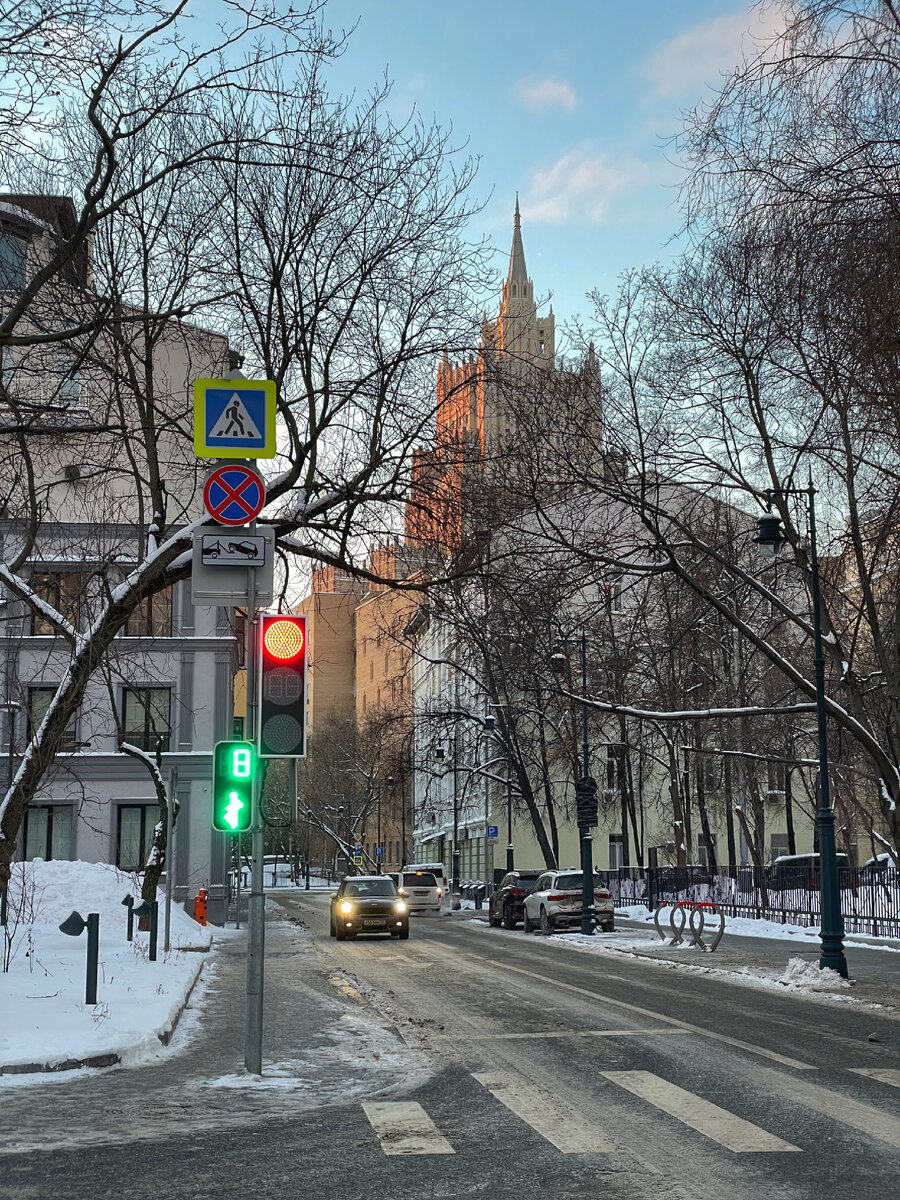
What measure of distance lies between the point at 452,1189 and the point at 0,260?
28.1 ft

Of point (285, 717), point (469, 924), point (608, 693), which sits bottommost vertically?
point (469, 924)

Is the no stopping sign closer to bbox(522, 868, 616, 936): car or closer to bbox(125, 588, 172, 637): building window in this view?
bbox(522, 868, 616, 936): car

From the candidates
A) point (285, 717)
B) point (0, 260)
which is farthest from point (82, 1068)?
point (0, 260)

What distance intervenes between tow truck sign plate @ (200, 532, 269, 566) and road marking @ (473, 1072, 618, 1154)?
4.36m

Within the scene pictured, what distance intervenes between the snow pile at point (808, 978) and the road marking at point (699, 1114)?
9.37 meters

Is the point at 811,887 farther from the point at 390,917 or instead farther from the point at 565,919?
the point at 390,917

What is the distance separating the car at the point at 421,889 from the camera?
55.5 metres

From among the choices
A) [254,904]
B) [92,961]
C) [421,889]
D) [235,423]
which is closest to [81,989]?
[92,961]

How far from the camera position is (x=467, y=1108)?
8883mm

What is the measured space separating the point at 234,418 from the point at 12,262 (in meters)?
3.18

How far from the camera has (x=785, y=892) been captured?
114ft

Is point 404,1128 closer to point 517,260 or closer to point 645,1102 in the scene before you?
point 645,1102

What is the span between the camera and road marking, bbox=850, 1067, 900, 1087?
10000 millimetres

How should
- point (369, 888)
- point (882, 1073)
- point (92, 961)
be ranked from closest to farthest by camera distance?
1. point (882, 1073)
2. point (92, 961)
3. point (369, 888)
